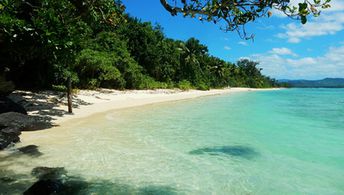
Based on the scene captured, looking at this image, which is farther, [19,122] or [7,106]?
[7,106]

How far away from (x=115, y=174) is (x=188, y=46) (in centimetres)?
5157

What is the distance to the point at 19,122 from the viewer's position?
11.7 m

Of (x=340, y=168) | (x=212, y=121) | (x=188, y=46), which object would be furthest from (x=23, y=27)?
(x=188, y=46)

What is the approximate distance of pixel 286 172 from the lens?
848 centimetres

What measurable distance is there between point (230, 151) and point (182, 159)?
6.46 ft

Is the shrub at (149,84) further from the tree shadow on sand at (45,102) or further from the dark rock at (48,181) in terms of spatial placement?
the dark rock at (48,181)

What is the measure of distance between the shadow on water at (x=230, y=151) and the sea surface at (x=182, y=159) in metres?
0.03

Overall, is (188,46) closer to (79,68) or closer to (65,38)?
(79,68)

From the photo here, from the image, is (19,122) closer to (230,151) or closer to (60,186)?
(60,186)

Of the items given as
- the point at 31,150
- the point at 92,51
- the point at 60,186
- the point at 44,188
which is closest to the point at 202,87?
the point at 92,51

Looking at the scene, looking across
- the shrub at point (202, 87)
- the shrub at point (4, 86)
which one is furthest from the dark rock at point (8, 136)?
the shrub at point (202, 87)

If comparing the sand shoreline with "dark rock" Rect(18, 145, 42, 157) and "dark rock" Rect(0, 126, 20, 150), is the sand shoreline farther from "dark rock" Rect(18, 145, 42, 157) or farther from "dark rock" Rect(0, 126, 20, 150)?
"dark rock" Rect(18, 145, 42, 157)

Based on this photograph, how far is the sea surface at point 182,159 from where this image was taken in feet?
23.4

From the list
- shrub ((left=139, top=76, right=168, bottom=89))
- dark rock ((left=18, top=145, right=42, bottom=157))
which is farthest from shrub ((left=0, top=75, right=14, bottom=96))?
shrub ((left=139, top=76, right=168, bottom=89))
